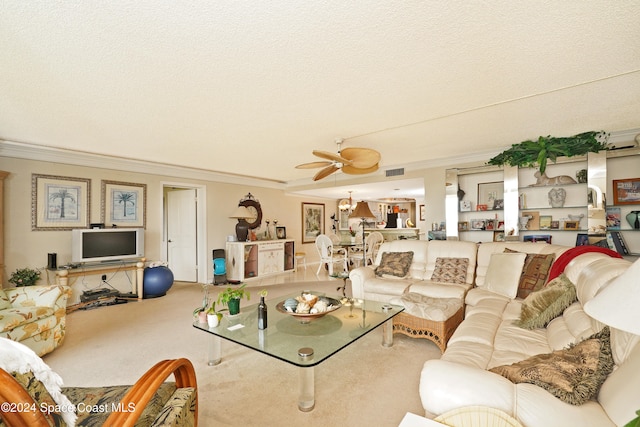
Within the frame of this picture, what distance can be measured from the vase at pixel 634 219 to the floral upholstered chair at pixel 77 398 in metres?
5.06

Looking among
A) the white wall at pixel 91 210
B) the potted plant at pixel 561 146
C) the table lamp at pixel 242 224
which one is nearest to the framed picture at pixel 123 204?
the white wall at pixel 91 210

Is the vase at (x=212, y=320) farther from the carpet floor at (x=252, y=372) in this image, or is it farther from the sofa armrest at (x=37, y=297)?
the sofa armrest at (x=37, y=297)

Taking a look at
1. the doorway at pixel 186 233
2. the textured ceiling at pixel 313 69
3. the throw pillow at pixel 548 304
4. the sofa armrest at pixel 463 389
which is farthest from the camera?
the doorway at pixel 186 233

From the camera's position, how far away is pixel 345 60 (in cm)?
189

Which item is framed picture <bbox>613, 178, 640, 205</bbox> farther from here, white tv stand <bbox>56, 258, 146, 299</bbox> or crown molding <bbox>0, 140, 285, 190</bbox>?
white tv stand <bbox>56, 258, 146, 299</bbox>

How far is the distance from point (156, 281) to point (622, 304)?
5.50 metres

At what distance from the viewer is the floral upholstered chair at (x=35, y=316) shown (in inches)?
95.2

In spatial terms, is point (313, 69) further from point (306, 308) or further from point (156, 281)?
point (156, 281)

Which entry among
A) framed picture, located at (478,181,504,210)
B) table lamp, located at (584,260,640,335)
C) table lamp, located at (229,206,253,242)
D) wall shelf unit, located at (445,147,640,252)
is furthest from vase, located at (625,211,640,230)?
table lamp, located at (229,206,253,242)

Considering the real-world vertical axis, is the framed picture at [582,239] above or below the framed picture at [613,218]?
below

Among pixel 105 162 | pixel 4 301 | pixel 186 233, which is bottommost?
pixel 4 301

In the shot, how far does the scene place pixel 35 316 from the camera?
2.57 metres

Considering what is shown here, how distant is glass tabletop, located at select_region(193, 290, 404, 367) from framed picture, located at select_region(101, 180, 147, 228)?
3.47m

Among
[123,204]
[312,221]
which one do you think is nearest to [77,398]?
[123,204]
